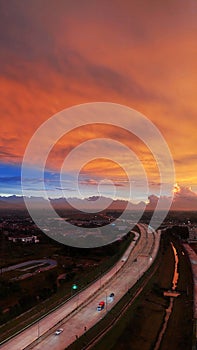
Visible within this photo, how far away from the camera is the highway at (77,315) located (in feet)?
105

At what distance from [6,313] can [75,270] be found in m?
31.0

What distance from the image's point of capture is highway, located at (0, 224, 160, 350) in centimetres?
3186

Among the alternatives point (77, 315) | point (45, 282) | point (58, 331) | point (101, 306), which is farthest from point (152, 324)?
point (45, 282)

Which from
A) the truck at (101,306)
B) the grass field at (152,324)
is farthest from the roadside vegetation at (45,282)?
the grass field at (152,324)

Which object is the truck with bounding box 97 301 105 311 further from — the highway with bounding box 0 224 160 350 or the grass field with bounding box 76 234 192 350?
the grass field with bounding box 76 234 192 350

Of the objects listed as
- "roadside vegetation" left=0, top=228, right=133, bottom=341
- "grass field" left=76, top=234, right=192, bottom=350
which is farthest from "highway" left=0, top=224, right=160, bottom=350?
"grass field" left=76, top=234, right=192, bottom=350

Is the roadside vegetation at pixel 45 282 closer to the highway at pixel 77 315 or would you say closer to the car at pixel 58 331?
the highway at pixel 77 315

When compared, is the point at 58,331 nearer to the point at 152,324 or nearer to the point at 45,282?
the point at 152,324

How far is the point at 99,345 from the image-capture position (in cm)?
3256

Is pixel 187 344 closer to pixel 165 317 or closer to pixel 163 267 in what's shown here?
pixel 165 317

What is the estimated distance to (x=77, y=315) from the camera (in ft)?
127

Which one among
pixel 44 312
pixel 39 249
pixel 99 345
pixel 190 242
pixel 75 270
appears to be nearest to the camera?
pixel 99 345

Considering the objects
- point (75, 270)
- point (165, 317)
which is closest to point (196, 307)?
point (165, 317)

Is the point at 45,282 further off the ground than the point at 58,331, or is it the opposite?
the point at 45,282
